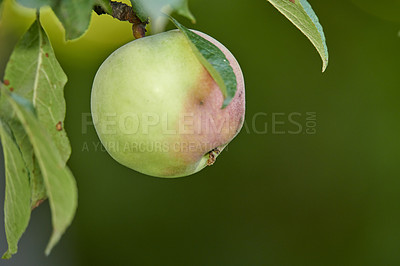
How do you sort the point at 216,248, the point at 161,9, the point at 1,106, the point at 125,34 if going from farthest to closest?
the point at 216,248 < the point at 125,34 < the point at 1,106 < the point at 161,9

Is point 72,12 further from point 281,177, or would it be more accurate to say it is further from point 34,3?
point 281,177

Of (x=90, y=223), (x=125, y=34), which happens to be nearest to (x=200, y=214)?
(x=90, y=223)

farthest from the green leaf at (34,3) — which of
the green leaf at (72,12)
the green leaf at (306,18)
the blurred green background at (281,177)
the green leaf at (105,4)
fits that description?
the blurred green background at (281,177)

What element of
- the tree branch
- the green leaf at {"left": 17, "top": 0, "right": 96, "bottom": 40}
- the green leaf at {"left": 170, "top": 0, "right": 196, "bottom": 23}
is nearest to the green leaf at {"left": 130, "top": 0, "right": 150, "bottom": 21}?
the tree branch

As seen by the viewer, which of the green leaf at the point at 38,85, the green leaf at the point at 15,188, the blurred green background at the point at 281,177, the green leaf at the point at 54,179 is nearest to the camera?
the green leaf at the point at 54,179

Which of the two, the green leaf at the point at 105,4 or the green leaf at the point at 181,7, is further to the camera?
the green leaf at the point at 105,4

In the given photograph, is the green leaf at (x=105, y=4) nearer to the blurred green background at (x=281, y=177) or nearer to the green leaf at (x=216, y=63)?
the green leaf at (x=216, y=63)

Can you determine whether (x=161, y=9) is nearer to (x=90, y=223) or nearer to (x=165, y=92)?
(x=165, y=92)
